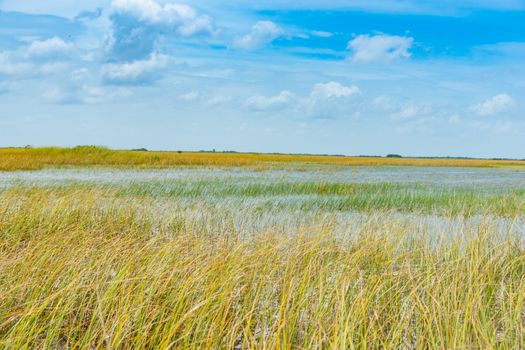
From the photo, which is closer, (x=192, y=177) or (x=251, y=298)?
(x=251, y=298)

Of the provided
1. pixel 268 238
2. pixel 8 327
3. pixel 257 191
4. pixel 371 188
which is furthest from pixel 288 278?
pixel 371 188

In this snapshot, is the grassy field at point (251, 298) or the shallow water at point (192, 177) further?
the shallow water at point (192, 177)

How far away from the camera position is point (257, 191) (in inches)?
706

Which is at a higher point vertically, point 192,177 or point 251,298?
point 192,177

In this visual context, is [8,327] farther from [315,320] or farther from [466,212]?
[466,212]

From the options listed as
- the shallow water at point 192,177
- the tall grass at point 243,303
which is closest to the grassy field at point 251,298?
the tall grass at point 243,303

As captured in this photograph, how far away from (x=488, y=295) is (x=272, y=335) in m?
2.76

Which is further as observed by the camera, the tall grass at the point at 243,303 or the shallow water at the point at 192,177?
the shallow water at the point at 192,177

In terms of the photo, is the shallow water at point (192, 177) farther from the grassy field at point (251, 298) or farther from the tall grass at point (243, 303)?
the tall grass at point (243, 303)

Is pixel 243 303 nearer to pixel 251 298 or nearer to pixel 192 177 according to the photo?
pixel 251 298

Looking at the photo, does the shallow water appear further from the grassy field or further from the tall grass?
the tall grass

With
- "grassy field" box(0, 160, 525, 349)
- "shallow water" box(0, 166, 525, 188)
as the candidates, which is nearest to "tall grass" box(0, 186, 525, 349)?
"grassy field" box(0, 160, 525, 349)

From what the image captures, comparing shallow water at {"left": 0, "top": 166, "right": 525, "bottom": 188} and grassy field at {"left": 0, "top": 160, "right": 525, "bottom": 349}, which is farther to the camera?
shallow water at {"left": 0, "top": 166, "right": 525, "bottom": 188}

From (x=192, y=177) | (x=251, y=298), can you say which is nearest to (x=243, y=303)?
(x=251, y=298)
